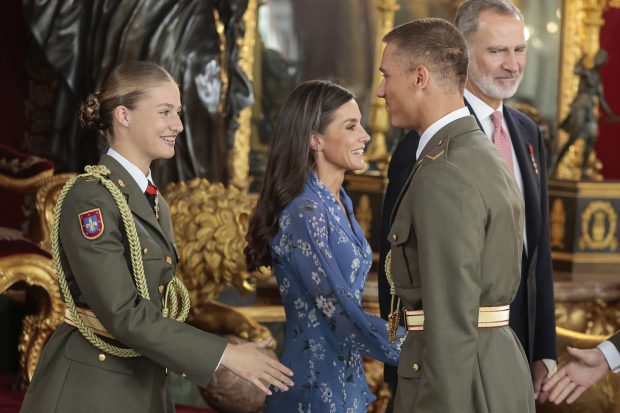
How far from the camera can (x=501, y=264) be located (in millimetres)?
2334

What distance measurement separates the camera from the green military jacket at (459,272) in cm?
223

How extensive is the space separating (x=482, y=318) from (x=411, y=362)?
178 millimetres

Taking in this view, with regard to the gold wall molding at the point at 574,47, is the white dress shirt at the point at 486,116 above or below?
above

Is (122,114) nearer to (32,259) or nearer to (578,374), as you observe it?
(578,374)

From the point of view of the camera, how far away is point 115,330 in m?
2.46

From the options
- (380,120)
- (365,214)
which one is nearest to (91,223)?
(365,214)

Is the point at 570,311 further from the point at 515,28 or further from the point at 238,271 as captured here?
the point at 515,28

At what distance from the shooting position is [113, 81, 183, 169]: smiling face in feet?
8.49

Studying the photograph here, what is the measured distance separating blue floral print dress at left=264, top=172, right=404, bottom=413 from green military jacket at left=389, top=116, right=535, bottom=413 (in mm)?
516

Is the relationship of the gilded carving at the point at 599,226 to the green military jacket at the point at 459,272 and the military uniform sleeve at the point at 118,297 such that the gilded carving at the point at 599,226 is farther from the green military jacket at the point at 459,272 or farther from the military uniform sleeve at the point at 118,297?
the military uniform sleeve at the point at 118,297

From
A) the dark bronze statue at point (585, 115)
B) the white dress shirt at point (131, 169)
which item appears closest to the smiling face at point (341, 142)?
the white dress shirt at point (131, 169)

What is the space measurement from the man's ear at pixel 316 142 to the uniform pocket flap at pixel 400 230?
761mm

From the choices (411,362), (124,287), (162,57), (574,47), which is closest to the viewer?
(411,362)

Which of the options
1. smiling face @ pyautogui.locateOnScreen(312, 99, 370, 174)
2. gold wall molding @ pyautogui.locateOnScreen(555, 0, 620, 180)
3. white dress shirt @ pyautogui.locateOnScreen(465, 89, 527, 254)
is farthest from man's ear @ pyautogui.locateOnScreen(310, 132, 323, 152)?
gold wall molding @ pyautogui.locateOnScreen(555, 0, 620, 180)
